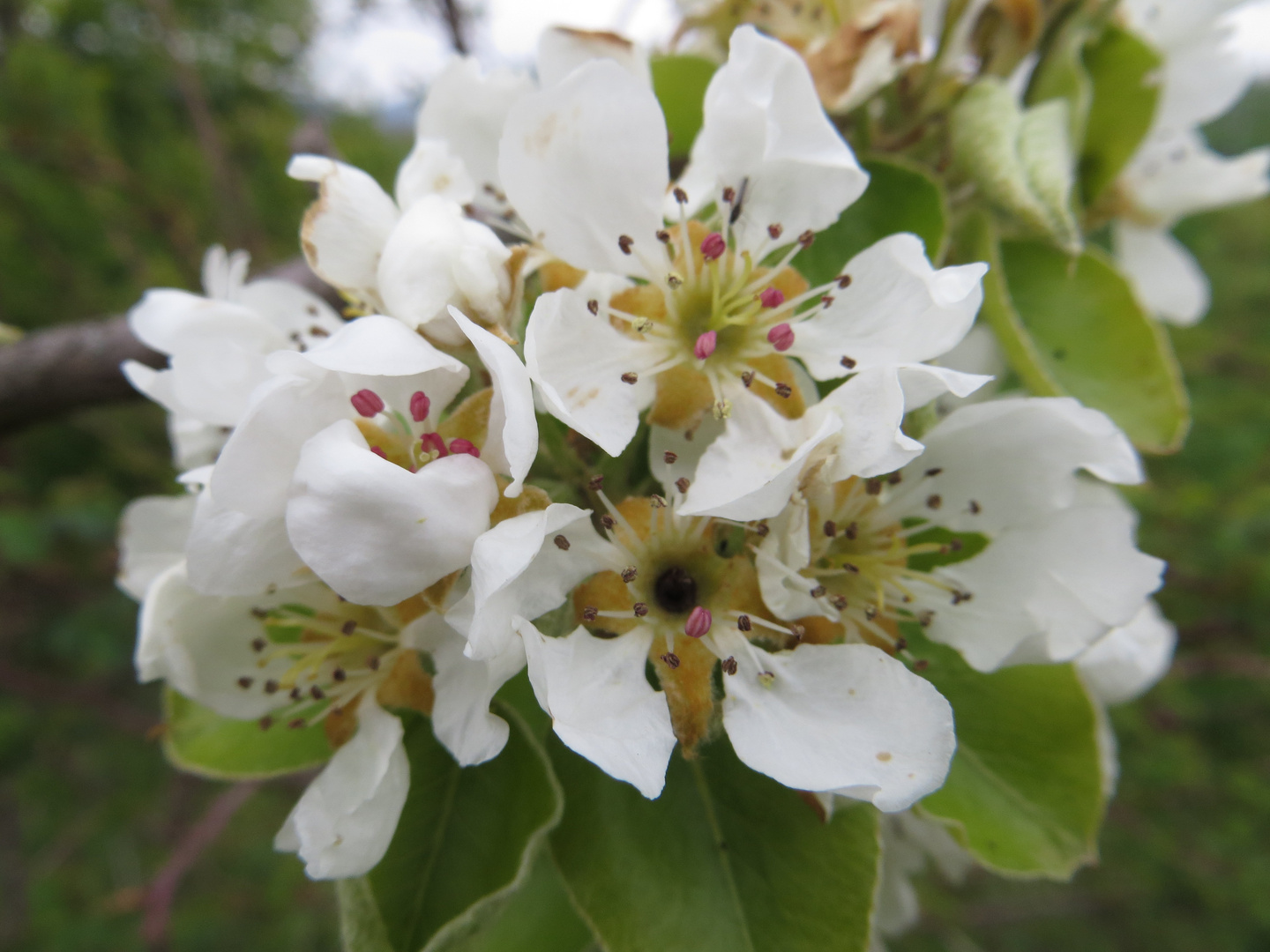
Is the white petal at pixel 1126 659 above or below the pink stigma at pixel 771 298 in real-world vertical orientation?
below

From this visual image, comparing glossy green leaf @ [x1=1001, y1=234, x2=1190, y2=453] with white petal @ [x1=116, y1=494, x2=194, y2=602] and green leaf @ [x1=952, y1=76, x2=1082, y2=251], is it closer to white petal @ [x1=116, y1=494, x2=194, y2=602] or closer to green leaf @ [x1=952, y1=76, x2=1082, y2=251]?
green leaf @ [x1=952, y1=76, x2=1082, y2=251]

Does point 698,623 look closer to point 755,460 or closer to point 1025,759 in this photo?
point 755,460

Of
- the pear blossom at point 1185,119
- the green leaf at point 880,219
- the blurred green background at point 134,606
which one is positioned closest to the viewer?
the green leaf at point 880,219

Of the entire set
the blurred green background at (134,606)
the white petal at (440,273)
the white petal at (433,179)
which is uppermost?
the white petal at (433,179)

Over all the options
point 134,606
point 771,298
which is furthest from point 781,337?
point 134,606

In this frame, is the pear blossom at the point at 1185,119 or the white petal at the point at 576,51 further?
the pear blossom at the point at 1185,119

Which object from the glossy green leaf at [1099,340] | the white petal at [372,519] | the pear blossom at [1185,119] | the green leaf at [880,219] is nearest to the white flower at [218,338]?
the white petal at [372,519]

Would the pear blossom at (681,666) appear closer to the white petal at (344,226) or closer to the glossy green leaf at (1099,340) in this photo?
the white petal at (344,226)

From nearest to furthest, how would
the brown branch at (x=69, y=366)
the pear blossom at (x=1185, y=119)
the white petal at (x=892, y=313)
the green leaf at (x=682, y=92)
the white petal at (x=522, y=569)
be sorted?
the white petal at (x=522, y=569), the white petal at (x=892, y=313), the green leaf at (x=682, y=92), the pear blossom at (x=1185, y=119), the brown branch at (x=69, y=366)
